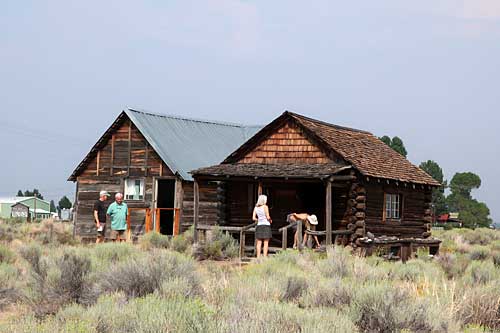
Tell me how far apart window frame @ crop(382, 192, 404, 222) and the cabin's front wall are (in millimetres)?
7743

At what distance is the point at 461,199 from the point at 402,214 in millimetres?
56587

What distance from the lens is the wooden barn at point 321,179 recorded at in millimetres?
20078

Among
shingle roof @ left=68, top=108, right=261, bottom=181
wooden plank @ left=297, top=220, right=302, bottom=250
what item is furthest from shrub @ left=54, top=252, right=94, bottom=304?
shingle roof @ left=68, top=108, right=261, bottom=181

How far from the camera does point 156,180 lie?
26.6 m

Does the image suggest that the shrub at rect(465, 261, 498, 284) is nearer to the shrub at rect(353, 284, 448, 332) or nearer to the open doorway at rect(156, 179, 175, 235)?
the shrub at rect(353, 284, 448, 332)

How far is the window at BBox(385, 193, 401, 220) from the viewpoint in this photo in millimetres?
22781

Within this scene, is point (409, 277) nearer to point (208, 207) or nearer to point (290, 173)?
point (290, 173)

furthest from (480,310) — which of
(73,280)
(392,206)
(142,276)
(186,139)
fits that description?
(186,139)

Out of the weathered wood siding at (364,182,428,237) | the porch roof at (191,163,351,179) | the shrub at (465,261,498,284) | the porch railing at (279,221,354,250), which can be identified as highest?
the porch roof at (191,163,351,179)

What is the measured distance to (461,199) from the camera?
254 ft

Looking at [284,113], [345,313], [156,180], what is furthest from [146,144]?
[345,313]

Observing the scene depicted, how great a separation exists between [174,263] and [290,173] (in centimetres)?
964

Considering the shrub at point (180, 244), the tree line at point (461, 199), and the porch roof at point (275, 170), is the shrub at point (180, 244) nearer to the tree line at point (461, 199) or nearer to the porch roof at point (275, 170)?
the porch roof at point (275, 170)

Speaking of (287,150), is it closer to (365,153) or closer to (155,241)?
A: (365,153)
